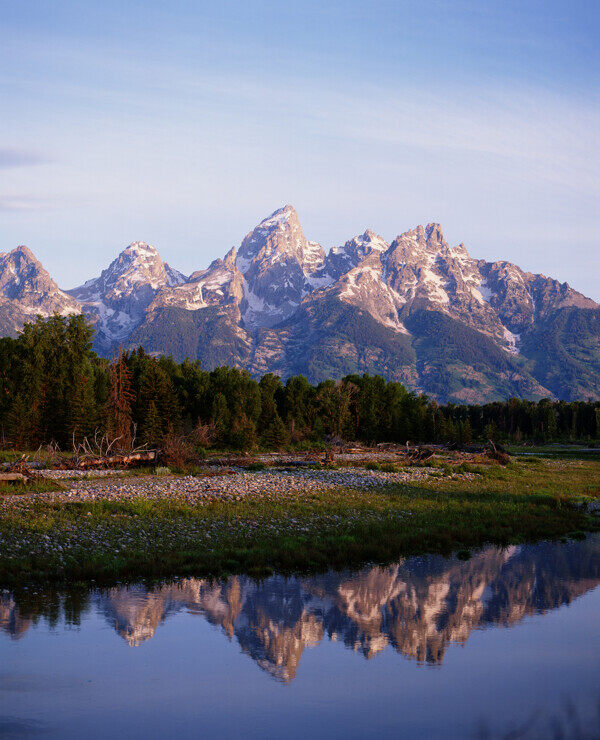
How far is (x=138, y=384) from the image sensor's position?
88.2 meters

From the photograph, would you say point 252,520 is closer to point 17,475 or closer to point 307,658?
point 307,658

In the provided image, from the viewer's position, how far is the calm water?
14.1 m

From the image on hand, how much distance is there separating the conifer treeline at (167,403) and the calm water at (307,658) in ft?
140

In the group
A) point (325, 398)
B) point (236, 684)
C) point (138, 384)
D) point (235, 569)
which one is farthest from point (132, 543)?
point (325, 398)

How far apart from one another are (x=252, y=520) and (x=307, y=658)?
1401 centimetres

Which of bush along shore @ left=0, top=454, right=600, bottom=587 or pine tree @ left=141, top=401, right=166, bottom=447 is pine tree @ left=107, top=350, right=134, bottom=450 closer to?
pine tree @ left=141, top=401, right=166, bottom=447

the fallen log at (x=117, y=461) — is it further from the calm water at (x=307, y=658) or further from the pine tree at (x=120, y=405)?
the calm water at (x=307, y=658)

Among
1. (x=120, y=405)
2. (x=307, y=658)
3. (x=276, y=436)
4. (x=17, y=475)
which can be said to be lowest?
(x=307, y=658)

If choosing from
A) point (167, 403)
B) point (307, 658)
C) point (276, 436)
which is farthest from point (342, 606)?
point (276, 436)

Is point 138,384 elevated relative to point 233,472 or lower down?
elevated

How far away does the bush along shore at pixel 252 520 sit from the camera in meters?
24.6

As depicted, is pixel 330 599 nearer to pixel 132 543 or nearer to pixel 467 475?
pixel 132 543

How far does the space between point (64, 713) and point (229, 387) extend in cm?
8881

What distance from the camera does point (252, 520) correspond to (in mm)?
31469
